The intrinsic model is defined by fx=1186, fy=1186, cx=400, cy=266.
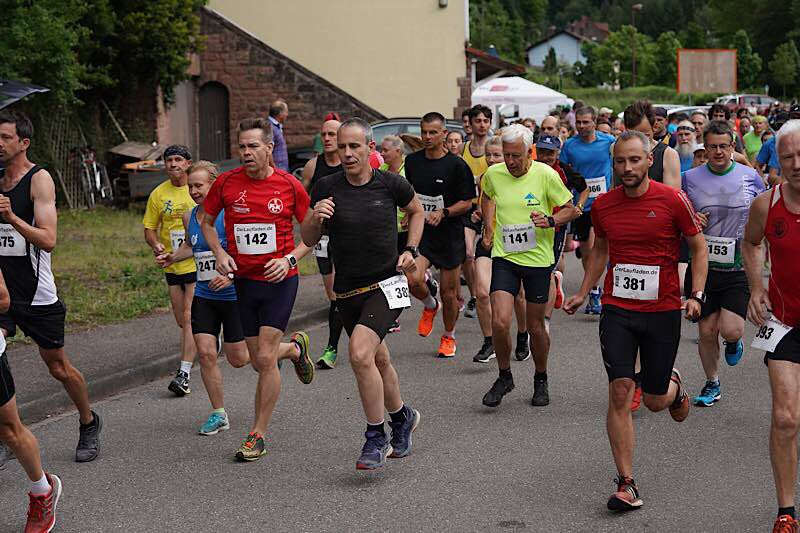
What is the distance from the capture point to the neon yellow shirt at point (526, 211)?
834cm

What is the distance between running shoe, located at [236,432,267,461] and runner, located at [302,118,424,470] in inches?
29.7

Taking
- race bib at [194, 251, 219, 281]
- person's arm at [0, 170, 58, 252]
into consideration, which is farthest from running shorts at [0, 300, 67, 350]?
race bib at [194, 251, 219, 281]

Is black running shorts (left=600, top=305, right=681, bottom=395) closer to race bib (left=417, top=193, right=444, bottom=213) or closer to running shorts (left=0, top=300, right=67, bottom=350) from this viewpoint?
running shorts (left=0, top=300, right=67, bottom=350)

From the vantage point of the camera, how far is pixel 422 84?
1319 inches

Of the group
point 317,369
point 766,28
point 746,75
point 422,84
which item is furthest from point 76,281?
point 766,28

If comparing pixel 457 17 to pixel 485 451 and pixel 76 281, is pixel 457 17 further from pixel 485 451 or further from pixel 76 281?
pixel 485 451

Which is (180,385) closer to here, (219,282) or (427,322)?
(219,282)

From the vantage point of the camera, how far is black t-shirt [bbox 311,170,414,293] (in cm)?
680

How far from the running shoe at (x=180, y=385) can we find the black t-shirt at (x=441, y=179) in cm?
258

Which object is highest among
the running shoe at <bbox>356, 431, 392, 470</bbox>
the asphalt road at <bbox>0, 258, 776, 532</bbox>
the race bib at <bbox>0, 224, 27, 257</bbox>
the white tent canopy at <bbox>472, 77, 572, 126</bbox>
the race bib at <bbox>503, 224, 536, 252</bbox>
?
the white tent canopy at <bbox>472, 77, 572, 126</bbox>

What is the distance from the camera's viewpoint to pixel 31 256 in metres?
Result: 6.70

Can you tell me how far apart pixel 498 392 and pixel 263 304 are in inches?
79.2

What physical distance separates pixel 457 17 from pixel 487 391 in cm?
2581

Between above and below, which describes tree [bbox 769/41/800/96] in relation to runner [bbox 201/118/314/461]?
above
